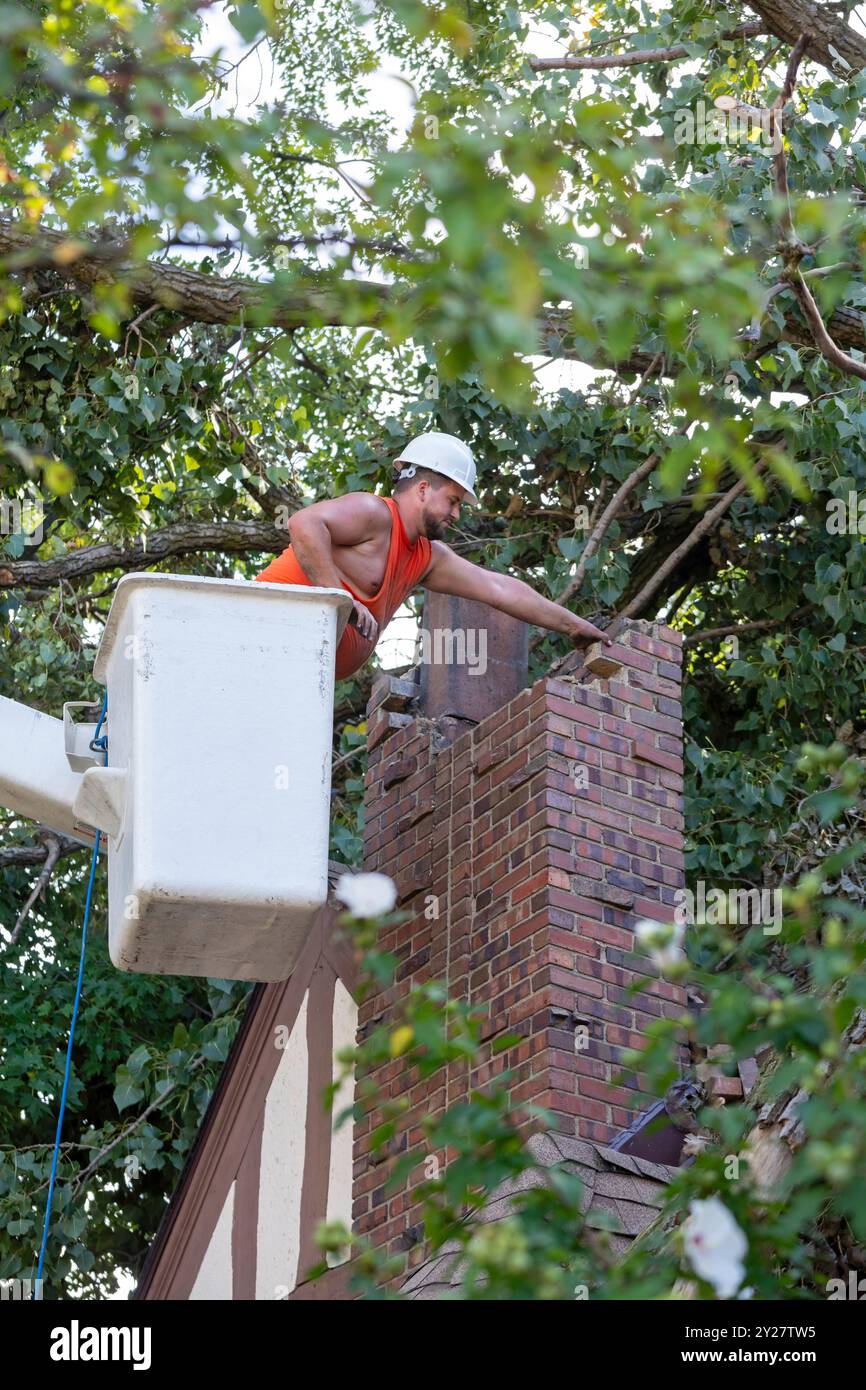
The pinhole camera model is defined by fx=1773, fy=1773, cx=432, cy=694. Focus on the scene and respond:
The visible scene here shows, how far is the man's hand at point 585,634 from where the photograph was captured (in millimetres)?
5742

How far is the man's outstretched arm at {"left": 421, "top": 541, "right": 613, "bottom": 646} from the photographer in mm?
5914

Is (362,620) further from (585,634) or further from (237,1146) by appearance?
(237,1146)

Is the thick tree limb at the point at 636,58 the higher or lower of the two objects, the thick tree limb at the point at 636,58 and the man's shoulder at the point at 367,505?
the higher

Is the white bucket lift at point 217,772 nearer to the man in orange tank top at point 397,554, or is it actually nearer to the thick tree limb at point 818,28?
the man in orange tank top at point 397,554

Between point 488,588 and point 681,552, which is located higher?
point 681,552

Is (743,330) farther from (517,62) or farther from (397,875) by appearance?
(517,62)

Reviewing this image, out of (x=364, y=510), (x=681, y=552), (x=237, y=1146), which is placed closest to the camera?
(x=364, y=510)

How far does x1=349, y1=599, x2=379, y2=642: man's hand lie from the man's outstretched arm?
0.75 m

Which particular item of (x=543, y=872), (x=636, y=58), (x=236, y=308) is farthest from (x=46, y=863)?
(x=543, y=872)

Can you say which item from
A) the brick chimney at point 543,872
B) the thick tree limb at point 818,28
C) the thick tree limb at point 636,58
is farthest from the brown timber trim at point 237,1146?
the thick tree limb at point 818,28

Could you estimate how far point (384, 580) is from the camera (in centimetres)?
546

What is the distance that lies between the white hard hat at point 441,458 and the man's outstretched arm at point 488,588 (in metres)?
0.33

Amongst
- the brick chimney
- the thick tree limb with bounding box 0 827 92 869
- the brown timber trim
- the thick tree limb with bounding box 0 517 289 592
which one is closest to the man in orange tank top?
the brick chimney

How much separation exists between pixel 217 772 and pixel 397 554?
4.08ft
